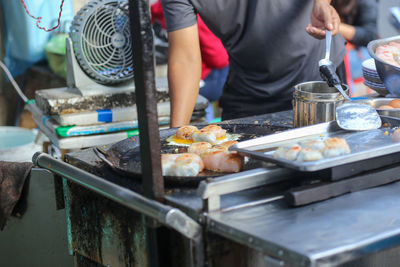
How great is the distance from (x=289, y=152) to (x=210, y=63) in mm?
3038

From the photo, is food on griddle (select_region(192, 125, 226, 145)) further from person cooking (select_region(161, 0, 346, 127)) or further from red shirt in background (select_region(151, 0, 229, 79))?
red shirt in background (select_region(151, 0, 229, 79))

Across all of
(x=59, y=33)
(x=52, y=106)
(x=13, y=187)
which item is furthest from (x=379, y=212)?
(x=59, y=33)

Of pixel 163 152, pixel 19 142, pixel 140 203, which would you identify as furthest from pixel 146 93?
pixel 19 142

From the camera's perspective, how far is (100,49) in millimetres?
2896

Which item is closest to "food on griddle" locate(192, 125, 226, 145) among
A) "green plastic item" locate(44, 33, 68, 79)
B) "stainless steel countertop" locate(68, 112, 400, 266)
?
"stainless steel countertop" locate(68, 112, 400, 266)

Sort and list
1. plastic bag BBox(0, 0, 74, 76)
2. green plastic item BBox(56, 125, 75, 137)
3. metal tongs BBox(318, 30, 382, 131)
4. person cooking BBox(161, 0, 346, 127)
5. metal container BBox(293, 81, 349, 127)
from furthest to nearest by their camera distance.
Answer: plastic bag BBox(0, 0, 74, 76)
green plastic item BBox(56, 125, 75, 137)
person cooking BBox(161, 0, 346, 127)
metal container BBox(293, 81, 349, 127)
metal tongs BBox(318, 30, 382, 131)

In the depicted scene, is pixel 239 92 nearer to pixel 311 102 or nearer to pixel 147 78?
pixel 311 102

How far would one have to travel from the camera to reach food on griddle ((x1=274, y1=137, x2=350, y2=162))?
1.35 m

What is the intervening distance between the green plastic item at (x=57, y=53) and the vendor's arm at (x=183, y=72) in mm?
1921

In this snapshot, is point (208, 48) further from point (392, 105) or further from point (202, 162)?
point (202, 162)

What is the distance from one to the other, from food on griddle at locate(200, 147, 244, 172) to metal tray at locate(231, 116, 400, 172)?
36mm

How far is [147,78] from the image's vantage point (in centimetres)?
129

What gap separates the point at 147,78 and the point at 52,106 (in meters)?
1.64

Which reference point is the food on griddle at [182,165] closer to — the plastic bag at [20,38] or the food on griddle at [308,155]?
the food on griddle at [308,155]
